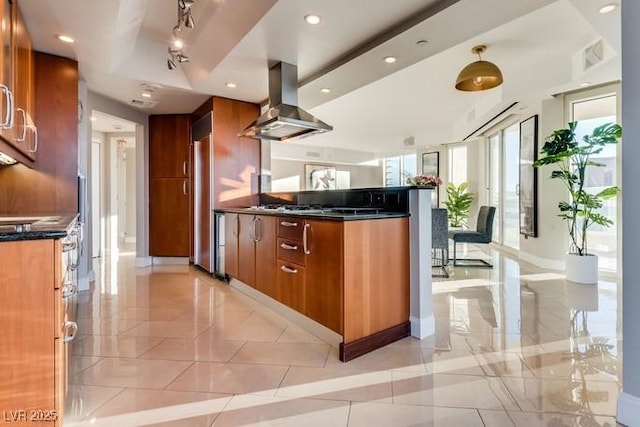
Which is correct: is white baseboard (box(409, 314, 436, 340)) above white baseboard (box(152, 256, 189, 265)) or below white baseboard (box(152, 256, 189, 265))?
below

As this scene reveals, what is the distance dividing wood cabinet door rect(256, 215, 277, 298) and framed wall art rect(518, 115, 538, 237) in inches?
173

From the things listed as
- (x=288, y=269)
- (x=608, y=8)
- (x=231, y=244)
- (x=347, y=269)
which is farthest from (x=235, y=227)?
(x=608, y=8)

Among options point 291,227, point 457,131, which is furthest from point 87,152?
point 457,131

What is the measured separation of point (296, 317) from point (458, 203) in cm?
648

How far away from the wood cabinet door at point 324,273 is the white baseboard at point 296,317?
0.06 metres

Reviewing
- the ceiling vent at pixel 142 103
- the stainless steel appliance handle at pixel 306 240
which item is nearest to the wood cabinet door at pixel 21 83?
the ceiling vent at pixel 142 103

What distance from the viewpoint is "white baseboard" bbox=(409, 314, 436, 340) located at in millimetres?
2551

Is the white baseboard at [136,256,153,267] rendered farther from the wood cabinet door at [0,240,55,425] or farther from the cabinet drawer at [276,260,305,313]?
the wood cabinet door at [0,240,55,425]

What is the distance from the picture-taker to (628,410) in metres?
1.52

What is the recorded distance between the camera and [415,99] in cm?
603

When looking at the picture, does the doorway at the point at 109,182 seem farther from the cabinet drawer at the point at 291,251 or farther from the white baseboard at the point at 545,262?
the white baseboard at the point at 545,262

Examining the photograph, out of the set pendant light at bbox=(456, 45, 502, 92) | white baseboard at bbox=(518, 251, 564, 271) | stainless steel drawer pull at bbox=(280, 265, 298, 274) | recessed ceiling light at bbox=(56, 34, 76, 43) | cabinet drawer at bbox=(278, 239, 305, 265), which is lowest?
white baseboard at bbox=(518, 251, 564, 271)

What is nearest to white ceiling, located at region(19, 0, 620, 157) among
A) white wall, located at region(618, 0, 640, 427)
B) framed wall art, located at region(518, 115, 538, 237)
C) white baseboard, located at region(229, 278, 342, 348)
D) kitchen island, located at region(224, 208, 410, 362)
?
framed wall art, located at region(518, 115, 538, 237)

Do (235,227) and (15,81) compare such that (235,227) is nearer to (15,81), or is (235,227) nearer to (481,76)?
(15,81)
